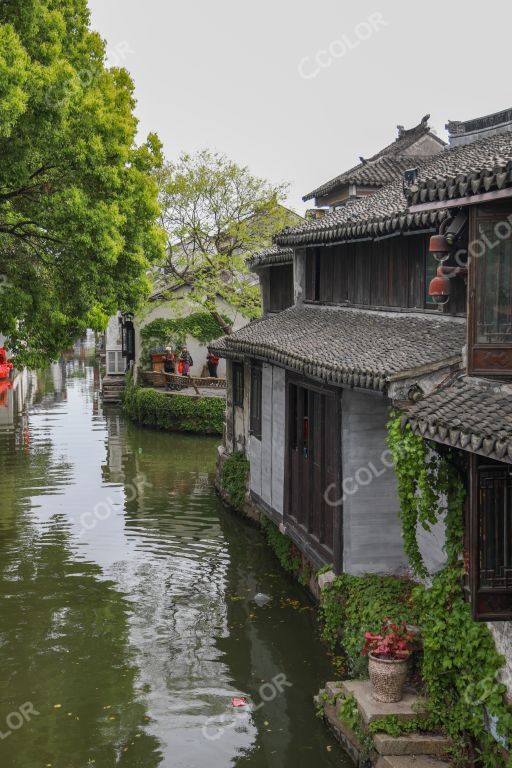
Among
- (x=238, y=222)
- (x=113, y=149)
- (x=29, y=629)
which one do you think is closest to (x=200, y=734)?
(x=29, y=629)

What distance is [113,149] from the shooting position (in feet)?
65.7

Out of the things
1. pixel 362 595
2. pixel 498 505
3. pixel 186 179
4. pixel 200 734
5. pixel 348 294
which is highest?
pixel 186 179

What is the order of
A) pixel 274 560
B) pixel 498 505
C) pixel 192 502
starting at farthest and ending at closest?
pixel 192 502
pixel 274 560
pixel 498 505

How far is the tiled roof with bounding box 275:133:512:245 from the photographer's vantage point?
13875 mm

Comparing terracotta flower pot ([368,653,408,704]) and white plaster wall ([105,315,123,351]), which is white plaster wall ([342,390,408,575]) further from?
white plaster wall ([105,315,123,351])

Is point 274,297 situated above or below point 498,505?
above

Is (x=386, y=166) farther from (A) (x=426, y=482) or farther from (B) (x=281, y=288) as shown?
(A) (x=426, y=482)

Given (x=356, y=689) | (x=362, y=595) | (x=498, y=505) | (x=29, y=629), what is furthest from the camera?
(x=29, y=629)

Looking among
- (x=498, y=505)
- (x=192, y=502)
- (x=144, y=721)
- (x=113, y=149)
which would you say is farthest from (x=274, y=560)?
(x=498, y=505)

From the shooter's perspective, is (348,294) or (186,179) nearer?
(348,294)

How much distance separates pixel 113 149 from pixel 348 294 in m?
6.30

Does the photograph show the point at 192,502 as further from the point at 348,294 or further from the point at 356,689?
the point at 356,689

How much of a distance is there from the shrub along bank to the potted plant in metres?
26.4

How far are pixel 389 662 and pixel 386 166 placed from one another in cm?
2283
